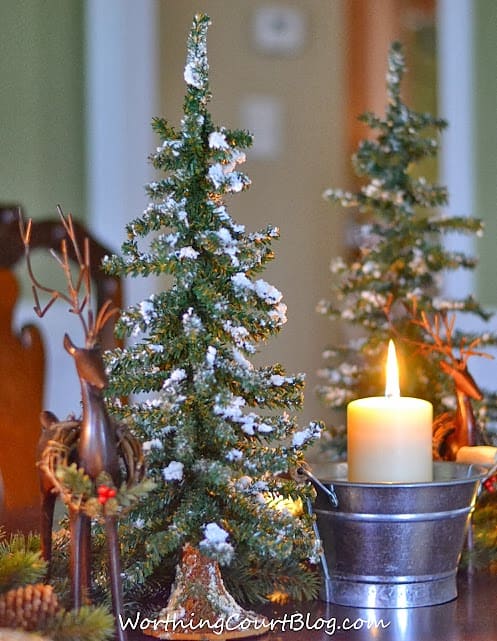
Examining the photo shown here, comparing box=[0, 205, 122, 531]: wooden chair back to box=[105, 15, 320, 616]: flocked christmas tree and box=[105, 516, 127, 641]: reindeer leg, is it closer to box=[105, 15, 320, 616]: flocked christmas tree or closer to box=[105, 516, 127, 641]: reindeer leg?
box=[105, 15, 320, 616]: flocked christmas tree

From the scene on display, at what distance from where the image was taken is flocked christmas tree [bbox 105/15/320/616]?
2.44 ft

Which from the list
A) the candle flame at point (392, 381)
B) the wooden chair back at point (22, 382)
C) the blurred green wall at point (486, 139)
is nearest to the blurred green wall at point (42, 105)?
the wooden chair back at point (22, 382)

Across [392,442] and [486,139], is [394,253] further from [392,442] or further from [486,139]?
[486,139]

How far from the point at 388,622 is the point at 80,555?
249 millimetres

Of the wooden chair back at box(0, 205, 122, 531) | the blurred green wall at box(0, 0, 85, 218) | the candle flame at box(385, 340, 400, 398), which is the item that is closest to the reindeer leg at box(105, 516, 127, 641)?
the candle flame at box(385, 340, 400, 398)

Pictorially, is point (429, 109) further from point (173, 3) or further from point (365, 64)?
point (173, 3)

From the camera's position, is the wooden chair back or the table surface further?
the wooden chair back

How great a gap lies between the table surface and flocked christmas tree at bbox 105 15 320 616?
0.08 feet

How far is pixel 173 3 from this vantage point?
3018 millimetres

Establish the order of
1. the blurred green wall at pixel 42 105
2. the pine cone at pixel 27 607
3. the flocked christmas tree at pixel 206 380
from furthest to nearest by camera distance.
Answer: the blurred green wall at pixel 42 105 < the flocked christmas tree at pixel 206 380 < the pine cone at pixel 27 607

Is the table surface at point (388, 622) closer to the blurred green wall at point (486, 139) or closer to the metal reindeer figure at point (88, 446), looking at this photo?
the metal reindeer figure at point (88, 446)

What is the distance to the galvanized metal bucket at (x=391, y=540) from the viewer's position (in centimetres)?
78

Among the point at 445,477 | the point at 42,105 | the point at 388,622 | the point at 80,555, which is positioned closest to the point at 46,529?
the point at 80,555

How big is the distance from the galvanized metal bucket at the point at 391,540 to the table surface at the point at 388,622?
0.01 metres
